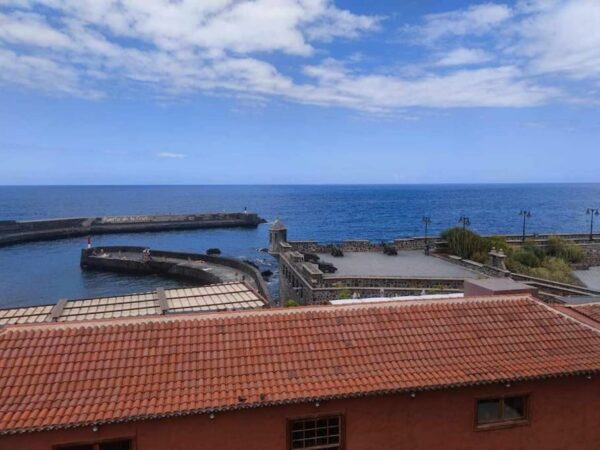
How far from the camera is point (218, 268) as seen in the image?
47094 mm

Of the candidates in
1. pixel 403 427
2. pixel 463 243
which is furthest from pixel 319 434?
pixel 463 243

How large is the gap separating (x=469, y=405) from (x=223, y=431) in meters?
5.07

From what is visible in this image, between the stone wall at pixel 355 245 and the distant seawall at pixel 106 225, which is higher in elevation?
the stone wall at pixel 355 245

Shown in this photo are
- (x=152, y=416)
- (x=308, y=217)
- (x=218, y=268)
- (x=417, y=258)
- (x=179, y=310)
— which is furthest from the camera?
(x=308, y=217)

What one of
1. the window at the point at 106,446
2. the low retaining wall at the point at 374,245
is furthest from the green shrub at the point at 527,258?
the window at the point at 106,446

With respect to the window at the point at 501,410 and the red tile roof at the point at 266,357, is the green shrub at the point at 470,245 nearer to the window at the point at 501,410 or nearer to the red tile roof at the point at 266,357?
the red tile roof at the point at 266,357

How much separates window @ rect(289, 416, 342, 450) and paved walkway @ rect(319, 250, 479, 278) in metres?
15.6

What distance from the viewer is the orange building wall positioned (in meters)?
8.30

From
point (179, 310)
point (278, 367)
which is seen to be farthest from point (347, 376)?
point (179, 310)

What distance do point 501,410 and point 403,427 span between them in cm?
228

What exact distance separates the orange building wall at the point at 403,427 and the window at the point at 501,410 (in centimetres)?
19

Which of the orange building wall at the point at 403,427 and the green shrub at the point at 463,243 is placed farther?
the green shrub at the point at 463,243

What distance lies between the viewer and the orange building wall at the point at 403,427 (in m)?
8.30

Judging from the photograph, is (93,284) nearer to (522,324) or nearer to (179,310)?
(179,310)
